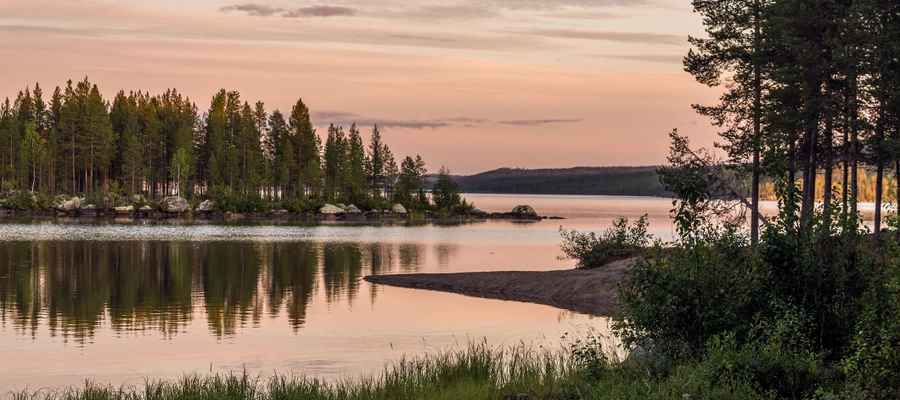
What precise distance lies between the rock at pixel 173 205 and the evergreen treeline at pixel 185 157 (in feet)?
14.4

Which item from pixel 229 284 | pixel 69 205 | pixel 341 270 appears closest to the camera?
pixel 229 284

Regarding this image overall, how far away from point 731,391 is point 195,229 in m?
77.3

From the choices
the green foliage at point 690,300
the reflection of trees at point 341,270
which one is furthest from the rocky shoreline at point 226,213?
the green foliage at point 690,300

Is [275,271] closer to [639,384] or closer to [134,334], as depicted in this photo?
[134,334]

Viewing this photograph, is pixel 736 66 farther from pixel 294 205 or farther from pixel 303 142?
pixel 303 142

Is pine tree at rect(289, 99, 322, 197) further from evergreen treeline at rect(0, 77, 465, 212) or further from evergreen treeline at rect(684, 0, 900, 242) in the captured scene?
evergreen treeline at rect(684, 0, 900, 242)

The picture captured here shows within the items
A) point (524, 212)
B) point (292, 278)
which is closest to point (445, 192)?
point (524, 212)

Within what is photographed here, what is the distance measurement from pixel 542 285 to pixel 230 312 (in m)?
11.7

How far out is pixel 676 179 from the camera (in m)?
16.5

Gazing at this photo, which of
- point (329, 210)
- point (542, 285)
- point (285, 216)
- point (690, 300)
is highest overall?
point (690, 300)

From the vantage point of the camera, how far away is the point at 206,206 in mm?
127500

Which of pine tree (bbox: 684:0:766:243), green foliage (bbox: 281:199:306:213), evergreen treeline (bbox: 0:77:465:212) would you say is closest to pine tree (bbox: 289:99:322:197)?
evergreen treeline (bbox: 0:77:465:212)

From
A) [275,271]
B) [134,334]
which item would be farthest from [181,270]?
[134,334]

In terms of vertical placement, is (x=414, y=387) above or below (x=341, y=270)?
above
